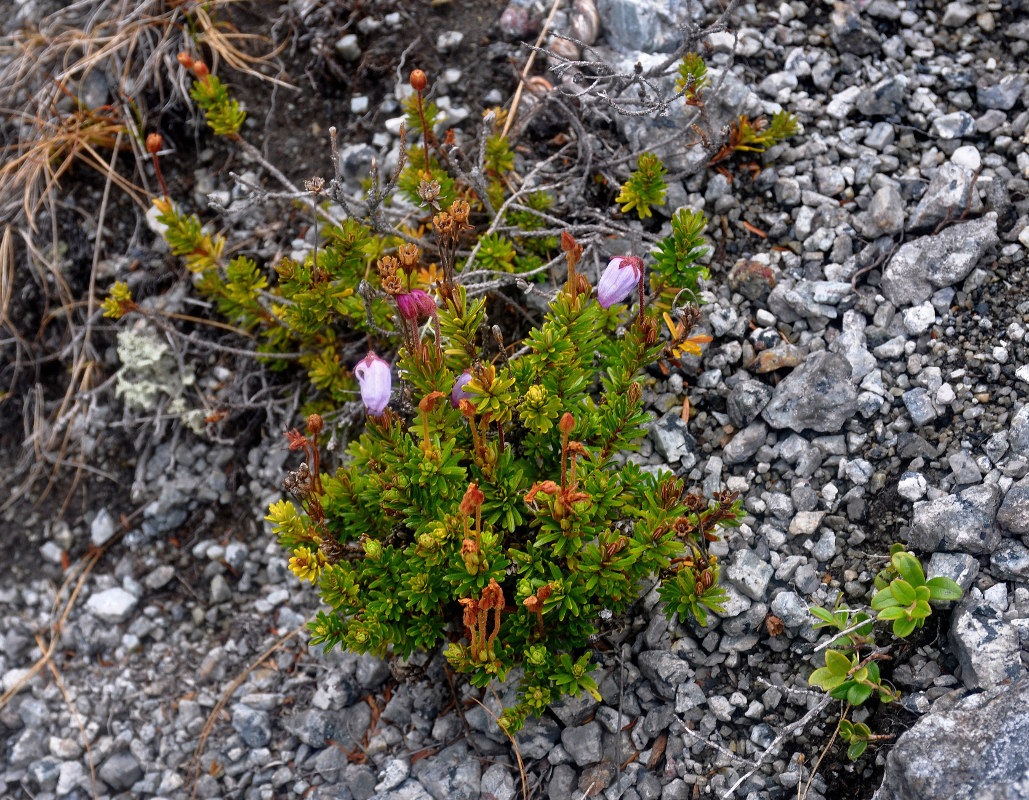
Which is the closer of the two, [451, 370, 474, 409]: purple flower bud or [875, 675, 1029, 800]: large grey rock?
[875, 675, 1029, 800]: large grey rock

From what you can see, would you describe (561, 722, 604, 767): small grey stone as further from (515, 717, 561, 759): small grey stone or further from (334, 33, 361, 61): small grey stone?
(334, 33, 361, 61): small grey stone

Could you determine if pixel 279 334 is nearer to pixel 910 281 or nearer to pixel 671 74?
pixel 671 74

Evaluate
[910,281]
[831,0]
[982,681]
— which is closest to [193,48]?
[831,0]

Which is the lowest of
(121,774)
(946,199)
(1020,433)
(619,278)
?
(121,774)

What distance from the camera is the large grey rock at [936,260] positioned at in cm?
286

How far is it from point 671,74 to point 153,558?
10.1 ft

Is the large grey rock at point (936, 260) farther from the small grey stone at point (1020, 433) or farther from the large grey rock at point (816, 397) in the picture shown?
the small grey stone at point (1020, 433)

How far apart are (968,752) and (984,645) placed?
1.04 ft

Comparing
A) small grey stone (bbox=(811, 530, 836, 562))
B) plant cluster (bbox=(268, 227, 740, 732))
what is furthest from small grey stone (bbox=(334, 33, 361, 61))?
small grey stone (bbox=(811, 530, 836, 562))

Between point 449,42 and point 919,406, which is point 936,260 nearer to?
point 919,406

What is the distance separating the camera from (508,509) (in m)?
2.38

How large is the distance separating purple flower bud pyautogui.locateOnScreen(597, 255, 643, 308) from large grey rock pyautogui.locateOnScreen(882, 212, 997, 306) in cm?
114

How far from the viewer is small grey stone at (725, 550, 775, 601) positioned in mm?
2582

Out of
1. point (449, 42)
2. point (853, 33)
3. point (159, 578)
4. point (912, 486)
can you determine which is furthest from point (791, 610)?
point (449, 42)
